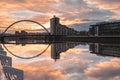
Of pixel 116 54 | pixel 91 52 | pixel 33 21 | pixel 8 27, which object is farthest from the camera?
pixel 8 27

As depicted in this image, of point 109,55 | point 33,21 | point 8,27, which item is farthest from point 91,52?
point 8,27

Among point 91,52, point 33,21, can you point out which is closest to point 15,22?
point 33,21

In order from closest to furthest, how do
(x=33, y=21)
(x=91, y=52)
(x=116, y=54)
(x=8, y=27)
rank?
(x=116, y=54), (x=91, y=52), (x=33, y=21), (x=8, y=27)

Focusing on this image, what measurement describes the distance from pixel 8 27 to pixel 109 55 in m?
133

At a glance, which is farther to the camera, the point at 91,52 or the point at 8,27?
the point at 8,27

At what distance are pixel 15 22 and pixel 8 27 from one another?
15497mm

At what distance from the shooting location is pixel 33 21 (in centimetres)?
17462

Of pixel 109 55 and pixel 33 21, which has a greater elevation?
pixel 33 21

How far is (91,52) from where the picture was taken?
64062 mm

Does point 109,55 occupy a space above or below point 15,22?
below

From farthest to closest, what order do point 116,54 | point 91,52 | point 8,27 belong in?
1. point 8,27
2. point 91,52
3. point 116,54

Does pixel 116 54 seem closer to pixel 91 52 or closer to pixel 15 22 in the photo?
pixel 91 52

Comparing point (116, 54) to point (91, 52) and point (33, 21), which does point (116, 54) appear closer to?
point (91, 52)

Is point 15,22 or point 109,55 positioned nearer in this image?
point 109,55
